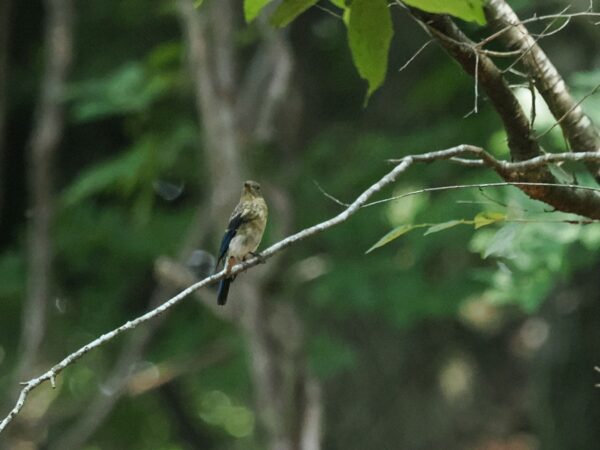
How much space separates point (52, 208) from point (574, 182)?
237 inches

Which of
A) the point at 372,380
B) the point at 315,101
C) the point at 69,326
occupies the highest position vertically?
the point at 315,101

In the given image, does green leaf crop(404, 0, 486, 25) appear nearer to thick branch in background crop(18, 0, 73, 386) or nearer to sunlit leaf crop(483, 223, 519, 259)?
sunlit leaf crop(483, 223, 519, 259)

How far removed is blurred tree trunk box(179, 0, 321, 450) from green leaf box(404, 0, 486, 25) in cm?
471

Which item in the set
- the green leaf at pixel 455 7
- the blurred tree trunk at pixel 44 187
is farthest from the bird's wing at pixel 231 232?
the blurred tree trunk at pixel 44 187

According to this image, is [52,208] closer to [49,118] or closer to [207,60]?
[49,118]

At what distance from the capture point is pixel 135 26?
31.6 feet

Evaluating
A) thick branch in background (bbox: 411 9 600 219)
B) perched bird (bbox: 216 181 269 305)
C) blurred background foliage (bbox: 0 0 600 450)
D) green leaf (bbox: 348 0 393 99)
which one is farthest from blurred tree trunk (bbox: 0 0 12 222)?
green leaf (bbox: 348 0 393 99)

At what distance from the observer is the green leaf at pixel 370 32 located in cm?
239

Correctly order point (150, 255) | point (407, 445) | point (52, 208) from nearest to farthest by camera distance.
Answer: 1. point (52, 208)
2. point (150, 255)
3. point (407, 445)

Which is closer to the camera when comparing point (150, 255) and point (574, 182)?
point (574, 182)

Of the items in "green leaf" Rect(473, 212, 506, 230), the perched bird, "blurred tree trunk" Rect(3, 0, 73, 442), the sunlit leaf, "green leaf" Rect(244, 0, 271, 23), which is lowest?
the sunlit leaf

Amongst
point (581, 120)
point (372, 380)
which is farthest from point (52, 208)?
point (581, 120)

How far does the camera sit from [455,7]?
228 cm

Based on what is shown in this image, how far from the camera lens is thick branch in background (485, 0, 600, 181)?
2.83 m
